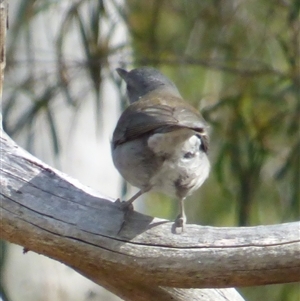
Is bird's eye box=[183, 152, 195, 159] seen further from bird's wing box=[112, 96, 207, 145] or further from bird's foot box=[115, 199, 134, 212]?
bird's foot box=[115, 199, 134, 212]

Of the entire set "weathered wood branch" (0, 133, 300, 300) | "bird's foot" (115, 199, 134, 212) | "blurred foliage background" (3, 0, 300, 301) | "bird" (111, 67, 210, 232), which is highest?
"blurred foliage background" (3, 0, 300, 301)

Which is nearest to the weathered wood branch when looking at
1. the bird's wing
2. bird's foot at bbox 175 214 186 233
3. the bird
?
bird's foot at bbox 175 214 186 233

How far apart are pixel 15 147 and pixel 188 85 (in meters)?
2.22

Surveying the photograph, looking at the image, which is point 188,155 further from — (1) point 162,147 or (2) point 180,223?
(2) point 180,223

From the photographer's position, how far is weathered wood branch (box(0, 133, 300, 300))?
6.75 feet

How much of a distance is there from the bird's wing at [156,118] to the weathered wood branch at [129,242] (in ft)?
0.88

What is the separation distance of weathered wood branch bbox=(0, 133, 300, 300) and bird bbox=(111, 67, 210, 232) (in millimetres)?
117

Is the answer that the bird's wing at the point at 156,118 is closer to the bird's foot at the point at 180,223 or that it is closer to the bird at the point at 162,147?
the bird at the point at 162,147

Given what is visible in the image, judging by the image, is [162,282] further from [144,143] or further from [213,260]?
[144,143]

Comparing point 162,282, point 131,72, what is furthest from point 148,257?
point 131,72

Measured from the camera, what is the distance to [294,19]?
11.8 feet

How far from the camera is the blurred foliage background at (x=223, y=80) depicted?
11.9 feet

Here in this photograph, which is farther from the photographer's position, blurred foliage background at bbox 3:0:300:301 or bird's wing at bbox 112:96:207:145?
blurred foliage background at bbox 3:0:300:301

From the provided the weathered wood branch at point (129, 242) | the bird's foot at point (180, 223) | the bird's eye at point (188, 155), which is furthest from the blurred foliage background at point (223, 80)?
the bird's foot at point (180, 223)
